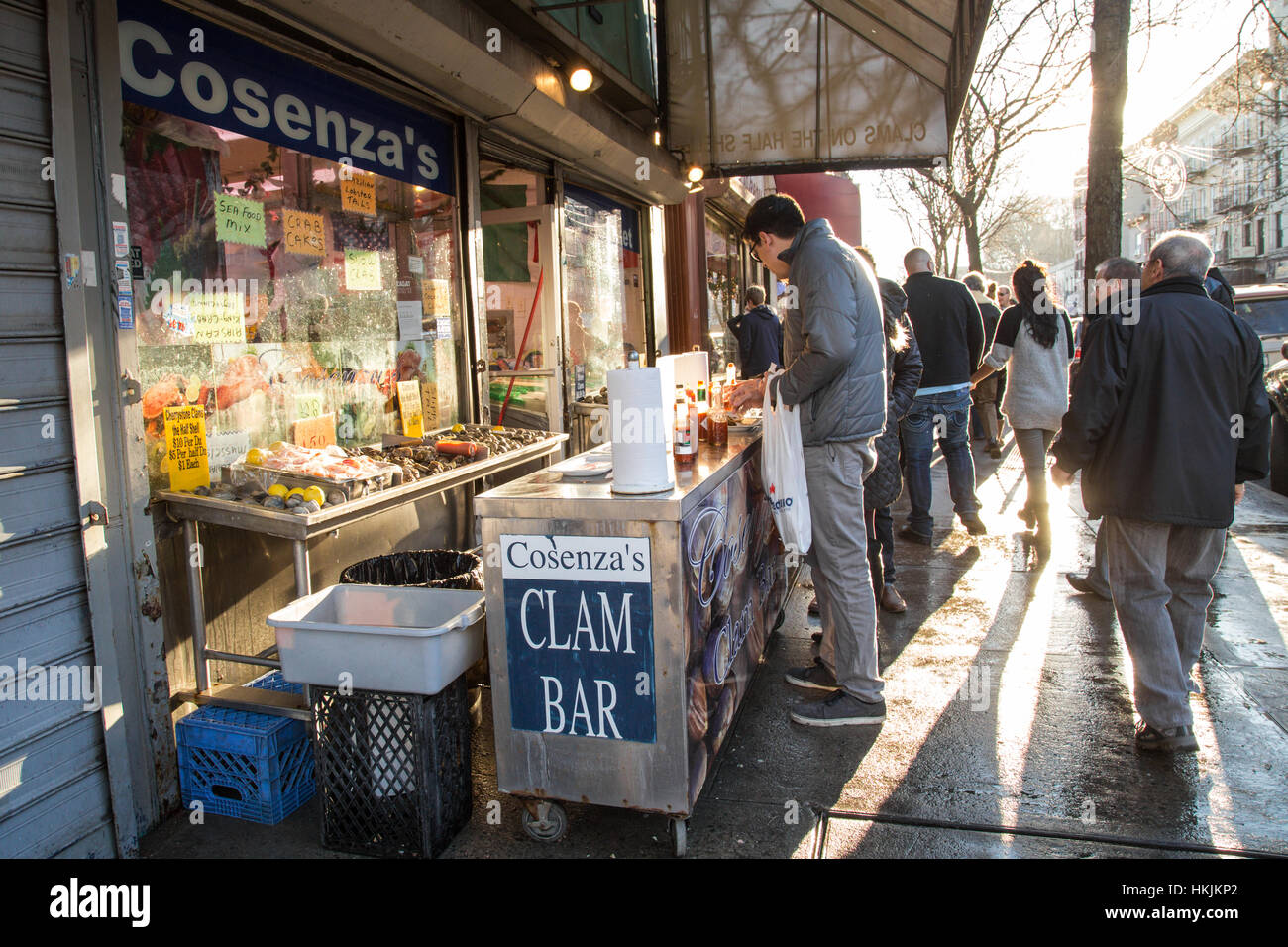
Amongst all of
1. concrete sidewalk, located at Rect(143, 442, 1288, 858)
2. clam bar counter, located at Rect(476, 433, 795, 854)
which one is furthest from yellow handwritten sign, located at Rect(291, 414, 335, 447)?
clam bar counter, located at Rect(476, 433, 795, 854)

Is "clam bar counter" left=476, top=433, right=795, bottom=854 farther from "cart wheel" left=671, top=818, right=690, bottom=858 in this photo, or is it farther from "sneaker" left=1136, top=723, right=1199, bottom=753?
"sneaker" left=1136, top=723, right=1199, bottom=753

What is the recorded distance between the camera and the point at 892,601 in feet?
18.0

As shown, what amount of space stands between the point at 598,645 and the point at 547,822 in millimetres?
720

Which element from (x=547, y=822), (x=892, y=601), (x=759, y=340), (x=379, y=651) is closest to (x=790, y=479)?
(x=547, y=822)

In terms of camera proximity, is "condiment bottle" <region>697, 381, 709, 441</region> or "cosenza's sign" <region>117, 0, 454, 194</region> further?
"condiment bottle" <region>697, 381, 709, 441</region>

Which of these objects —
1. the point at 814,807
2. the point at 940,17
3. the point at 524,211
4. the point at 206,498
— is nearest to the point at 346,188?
the point at 206,498

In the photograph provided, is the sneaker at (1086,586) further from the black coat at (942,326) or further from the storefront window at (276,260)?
the storefront window at (276,260)

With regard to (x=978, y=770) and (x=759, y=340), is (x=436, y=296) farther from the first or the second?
(x=759, y=340)

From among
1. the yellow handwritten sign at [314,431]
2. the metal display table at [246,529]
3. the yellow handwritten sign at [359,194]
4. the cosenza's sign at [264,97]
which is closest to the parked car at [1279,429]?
the cosenza's sign at [264,97]

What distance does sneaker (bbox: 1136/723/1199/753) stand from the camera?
3.53m

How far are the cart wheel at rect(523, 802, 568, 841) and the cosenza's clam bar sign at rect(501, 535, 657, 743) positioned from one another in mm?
303

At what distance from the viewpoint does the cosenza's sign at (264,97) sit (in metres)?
3.48
